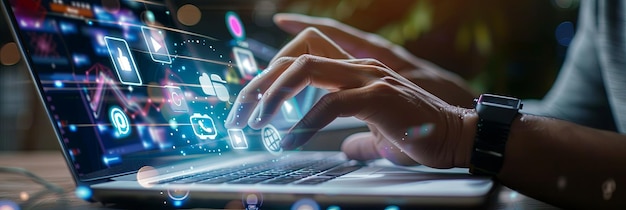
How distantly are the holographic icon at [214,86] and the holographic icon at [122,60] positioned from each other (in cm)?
7

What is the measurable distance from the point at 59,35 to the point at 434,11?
74 centimetres

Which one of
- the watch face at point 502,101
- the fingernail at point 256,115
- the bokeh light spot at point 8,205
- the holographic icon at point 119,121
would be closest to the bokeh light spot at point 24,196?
the bokeh light spot at point 8,205

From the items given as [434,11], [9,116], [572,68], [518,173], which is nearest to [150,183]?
[518,173]

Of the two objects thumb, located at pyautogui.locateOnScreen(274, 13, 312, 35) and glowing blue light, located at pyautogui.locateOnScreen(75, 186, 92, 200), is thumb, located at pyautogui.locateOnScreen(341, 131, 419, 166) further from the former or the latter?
glowing blue light, located at pyautogui.locateOnScreen(75, 186, 92, 200)

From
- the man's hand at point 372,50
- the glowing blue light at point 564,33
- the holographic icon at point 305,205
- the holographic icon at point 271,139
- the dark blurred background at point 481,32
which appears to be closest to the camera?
the holographic icon at point 305,205

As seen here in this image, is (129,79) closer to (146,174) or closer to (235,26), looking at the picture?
(146,174)

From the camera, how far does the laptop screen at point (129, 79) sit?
0.45 metres

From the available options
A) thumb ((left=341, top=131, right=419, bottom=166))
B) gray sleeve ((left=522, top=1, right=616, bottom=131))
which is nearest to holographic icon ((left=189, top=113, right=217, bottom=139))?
thumb ((left=341, top=131, right=419, bottom=166))

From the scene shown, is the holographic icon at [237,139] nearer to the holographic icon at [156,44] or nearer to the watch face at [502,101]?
the holographic icon at [156,44]

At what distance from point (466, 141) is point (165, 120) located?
1.00ft

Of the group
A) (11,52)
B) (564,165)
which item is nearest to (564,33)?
(564,165)

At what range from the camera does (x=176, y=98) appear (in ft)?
1.69

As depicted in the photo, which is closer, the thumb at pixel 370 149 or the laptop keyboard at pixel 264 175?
the laptop keyboard at pixel 264 175

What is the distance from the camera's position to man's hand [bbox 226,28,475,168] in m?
0.48
